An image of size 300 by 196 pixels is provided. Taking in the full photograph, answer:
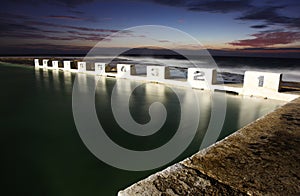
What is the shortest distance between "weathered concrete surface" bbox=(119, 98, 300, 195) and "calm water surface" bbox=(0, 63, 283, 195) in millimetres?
1187

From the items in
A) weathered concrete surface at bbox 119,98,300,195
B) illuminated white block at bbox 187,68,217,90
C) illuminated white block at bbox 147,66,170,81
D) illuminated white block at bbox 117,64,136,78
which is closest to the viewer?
weathered concrete surface at bbox 119,98,300,195

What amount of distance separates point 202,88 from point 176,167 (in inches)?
225

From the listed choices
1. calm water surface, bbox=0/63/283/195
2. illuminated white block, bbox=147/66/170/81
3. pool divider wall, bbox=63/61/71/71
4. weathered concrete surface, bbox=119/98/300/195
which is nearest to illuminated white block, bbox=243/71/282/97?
calm water surface, bbox=0/63/283/195

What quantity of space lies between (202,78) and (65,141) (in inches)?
194

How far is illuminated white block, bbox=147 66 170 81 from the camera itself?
7.52m

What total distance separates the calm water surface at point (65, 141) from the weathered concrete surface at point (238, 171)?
1.19 meters

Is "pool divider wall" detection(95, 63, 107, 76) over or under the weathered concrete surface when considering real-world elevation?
over

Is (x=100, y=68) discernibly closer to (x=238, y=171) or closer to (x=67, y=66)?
(x=67, y=66)

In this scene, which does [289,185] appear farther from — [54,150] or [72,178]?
[54,150]

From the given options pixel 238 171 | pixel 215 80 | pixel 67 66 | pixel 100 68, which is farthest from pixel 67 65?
pixel 238 171

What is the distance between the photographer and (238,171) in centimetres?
105

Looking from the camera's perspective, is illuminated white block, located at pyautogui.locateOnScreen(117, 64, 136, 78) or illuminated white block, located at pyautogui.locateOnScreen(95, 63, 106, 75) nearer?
illuminated white block, located at pyautogui.locateOnScreen(117, 64, 136, 78)

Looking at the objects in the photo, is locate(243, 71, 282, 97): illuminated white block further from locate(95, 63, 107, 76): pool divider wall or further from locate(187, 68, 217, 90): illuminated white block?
locate(95, 63, 107, 76): pool divider wall

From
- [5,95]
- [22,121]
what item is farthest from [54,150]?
[5,95]
